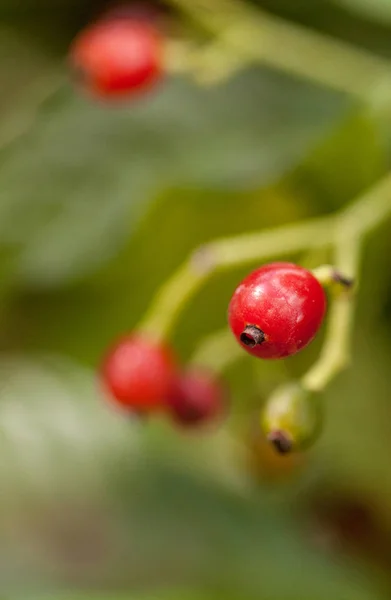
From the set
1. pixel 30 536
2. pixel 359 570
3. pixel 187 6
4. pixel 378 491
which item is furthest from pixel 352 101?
pixel 30 536

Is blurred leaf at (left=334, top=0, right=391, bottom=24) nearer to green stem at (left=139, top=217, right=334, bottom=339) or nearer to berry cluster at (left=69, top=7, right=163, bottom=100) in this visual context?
berry cluster at (left=69, top=7, right=163, bottom=100)

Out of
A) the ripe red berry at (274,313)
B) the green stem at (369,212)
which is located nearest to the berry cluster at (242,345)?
the ripe red berry at (274,313)

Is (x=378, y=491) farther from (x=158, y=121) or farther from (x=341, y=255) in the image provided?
(x=158, y=121)

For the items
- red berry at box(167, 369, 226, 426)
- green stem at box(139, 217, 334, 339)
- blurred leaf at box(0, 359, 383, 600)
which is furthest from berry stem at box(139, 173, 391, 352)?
blurred leaf at box(0, 359, 383, 600)

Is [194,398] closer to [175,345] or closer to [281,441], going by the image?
[281,441]

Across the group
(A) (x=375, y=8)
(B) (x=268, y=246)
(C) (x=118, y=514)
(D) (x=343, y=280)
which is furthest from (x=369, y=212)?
(C) (x=118, y=514)
